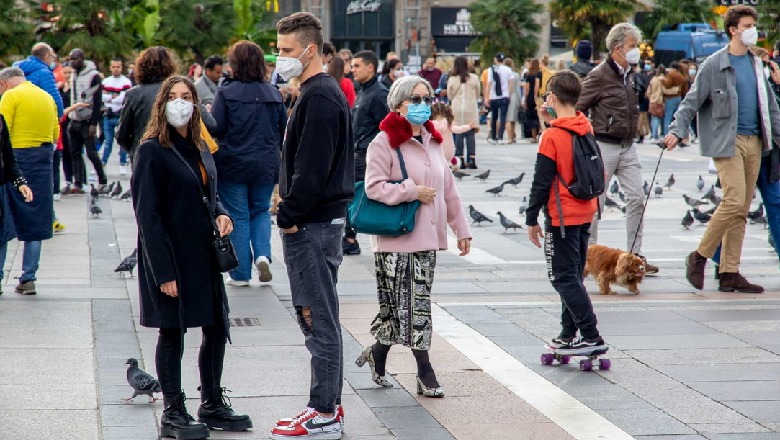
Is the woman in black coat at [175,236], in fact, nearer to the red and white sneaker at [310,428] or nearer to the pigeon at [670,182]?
the red and white sneaker at [310,428]

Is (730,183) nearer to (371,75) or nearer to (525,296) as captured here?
(525,296)

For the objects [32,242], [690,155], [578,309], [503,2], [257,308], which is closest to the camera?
[578,309]

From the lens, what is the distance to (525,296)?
32.6 ft

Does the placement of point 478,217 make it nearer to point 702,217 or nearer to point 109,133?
point 702,217

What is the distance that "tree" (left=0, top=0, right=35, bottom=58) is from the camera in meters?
30.3

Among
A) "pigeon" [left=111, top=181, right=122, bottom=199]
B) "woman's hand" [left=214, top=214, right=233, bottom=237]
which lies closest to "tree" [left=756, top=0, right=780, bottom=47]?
"pigeon" [left=111, top=181, right=122, bottom=199]

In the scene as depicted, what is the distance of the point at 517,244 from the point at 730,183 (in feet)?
12.2

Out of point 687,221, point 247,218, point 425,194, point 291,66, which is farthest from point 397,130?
point 687,221

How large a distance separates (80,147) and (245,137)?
865 centimetres

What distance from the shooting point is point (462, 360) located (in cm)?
761

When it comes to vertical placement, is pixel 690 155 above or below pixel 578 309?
below

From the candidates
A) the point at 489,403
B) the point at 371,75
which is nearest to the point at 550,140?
the point at 489,403

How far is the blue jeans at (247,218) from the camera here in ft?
33.2

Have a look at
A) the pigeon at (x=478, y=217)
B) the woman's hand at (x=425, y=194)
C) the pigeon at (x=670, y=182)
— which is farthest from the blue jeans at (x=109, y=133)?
the woman's hand at (x=425, y=194)
